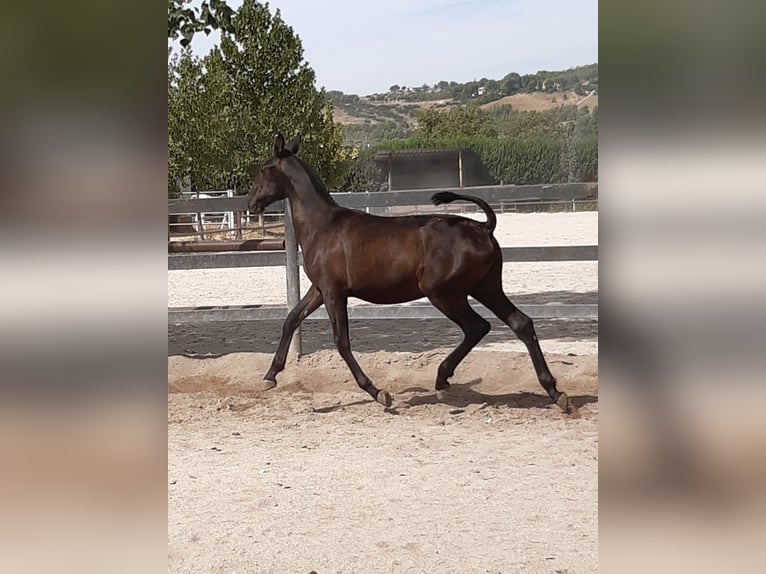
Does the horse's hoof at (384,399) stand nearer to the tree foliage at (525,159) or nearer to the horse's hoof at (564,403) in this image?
the horse's hoof at (564,403)

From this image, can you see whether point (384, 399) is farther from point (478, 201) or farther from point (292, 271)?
point (292, 271)

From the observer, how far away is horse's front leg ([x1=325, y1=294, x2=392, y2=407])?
5099 millimetres

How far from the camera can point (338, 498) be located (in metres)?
3.60

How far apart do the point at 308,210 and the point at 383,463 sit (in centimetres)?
199

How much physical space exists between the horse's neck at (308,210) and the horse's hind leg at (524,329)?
1095mm

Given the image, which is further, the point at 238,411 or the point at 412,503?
the point at 238,411

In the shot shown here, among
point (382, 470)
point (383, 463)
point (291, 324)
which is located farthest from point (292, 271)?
point (382, 470)

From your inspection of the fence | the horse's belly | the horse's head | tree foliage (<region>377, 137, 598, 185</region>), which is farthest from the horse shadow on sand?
tree foliage (<region>377, 137, 598, 185</region>)

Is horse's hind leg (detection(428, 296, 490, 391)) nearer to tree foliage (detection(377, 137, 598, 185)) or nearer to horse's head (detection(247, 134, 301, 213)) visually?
horse's head (detection(247, 134, 301, 213))

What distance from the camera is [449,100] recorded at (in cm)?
8850
